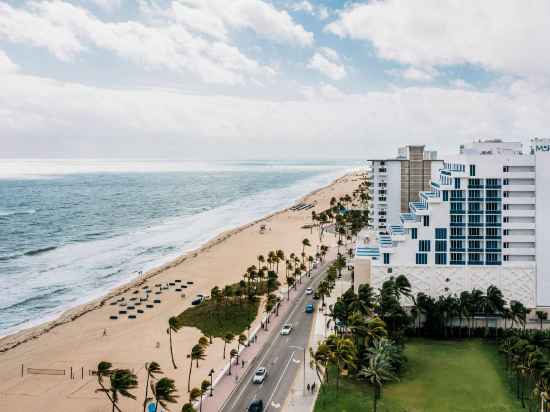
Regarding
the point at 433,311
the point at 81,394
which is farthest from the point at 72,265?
the point at 433,311

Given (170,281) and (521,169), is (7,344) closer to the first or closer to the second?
(170,281)

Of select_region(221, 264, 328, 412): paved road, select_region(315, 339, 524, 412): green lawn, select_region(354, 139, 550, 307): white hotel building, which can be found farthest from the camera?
select_region(354, 139, 550, 307): white hotel building

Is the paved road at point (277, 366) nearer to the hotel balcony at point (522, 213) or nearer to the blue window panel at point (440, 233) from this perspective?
the blue window panel at point (440, 233)

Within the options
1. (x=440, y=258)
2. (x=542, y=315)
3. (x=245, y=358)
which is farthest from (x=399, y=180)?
(x=245, y=358)

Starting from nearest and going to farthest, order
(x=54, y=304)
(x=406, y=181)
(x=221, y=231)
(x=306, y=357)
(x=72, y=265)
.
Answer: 1. (x=306, y=357)
2. (x=54, y=304)
3. (x=406, y=181)
4. (x=72, y=265)
5. (x=221, y=231)

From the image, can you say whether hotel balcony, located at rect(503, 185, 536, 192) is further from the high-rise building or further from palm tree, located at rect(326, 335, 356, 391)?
the high-rise building

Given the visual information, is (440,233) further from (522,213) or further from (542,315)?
(542,315)

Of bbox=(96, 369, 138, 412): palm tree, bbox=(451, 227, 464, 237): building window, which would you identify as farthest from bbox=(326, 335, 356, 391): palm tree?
bbox=(451, 227, 464, 237): building window
